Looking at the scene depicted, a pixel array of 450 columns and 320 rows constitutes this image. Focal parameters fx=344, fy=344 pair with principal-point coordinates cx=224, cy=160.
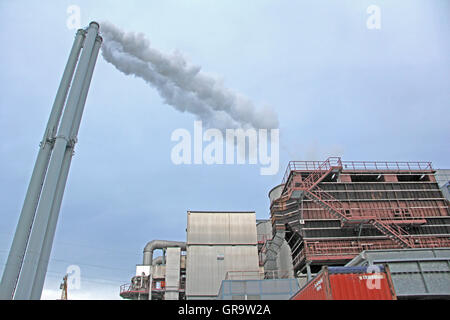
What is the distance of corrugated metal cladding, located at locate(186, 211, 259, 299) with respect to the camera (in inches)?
1470

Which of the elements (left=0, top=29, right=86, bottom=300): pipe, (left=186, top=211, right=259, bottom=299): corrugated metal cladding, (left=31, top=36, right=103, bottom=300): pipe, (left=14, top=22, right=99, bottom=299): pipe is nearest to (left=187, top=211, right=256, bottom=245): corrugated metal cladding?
(left=186, top=211, right=259, bottom=299): corrugated metal cladding

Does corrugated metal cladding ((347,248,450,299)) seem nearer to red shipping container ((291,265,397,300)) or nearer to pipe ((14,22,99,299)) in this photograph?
red shipping container ((291,265,397,300))

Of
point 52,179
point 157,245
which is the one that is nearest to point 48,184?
point 52,179

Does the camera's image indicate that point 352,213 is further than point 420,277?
Yes

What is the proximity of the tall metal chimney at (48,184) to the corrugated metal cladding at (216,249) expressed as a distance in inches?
901

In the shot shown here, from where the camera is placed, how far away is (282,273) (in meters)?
42.4

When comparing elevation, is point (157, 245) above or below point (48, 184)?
above

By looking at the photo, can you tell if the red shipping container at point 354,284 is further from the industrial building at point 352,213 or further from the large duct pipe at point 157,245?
the large duct pipe at point 157,245

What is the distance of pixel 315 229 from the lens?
34.7 metres

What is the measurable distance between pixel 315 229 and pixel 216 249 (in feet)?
37.7

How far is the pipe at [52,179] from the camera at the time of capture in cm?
1500

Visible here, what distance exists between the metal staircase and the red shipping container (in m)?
20.8

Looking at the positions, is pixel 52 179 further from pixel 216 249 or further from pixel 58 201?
pixel 216 249
